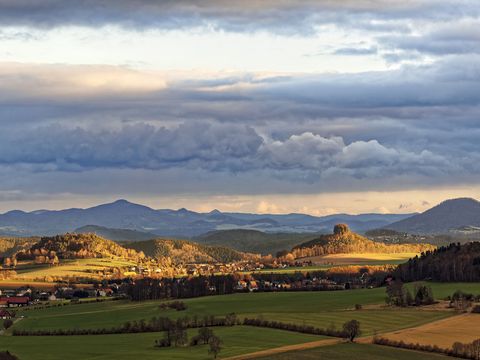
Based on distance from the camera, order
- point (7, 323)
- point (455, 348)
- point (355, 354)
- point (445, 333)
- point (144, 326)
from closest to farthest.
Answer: point (355, 354)
point (455, 348)
point (445, 333)
point (144, 326)
point (7, 323)

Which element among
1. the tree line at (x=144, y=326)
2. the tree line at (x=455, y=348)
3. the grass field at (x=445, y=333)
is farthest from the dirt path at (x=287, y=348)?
the tree line at (x=144, y=326)

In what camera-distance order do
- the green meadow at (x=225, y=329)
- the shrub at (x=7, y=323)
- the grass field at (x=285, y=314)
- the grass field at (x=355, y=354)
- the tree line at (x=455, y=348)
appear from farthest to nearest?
1. the shrub at (x=7, y=323)
2. the grass field at (x=285, y=314)
3. the green meadow at (x=225, y=329)
4. the tree line at (x=455, y=348)
5. the grass field at (x=355, y=354)

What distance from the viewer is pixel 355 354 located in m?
118

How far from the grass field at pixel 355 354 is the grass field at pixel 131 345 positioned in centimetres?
721

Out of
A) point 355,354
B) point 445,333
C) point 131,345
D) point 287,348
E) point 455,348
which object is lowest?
point 355,354

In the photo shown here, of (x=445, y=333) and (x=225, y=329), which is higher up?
(x=225, y=329)

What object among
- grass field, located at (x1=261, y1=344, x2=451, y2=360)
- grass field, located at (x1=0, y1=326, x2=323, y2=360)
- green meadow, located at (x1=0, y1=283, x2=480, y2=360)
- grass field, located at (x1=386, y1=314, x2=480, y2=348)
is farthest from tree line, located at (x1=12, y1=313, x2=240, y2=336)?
grass field, located at (x1=261, y1=344, x2=451, y2=360)

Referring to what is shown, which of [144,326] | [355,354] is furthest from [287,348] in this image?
[144,326]

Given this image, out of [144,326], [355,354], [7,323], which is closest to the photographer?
[355,354]

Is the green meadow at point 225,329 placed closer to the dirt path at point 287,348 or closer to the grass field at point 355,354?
the grass field at point 355,354

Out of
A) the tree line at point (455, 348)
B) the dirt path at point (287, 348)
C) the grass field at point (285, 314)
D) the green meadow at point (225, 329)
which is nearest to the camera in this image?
the dirt path at point (287, 348)

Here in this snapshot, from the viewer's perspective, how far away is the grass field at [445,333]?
5113 inches

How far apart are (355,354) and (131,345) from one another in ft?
108

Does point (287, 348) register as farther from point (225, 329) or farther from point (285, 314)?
point (285, 314)
